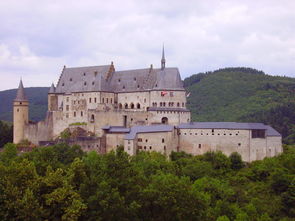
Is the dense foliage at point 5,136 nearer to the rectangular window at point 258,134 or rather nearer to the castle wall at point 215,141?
the castle wall at point 215,141

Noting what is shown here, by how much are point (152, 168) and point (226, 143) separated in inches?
471

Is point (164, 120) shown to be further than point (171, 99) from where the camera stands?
No

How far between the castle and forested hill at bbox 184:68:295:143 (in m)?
37.2

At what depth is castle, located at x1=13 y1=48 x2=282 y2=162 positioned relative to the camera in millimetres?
63375

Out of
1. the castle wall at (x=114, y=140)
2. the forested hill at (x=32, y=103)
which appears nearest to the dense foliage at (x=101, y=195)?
the castle wall at (x=114, y=140)

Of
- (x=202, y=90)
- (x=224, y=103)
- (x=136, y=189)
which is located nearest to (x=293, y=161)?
(x=136, y=189)

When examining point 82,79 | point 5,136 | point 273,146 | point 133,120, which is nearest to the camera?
point 273,146

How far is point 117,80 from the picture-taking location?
3088 inches

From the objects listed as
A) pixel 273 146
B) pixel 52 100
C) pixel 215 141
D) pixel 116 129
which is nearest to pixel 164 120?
pixel 116 129

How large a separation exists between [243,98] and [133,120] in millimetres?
65712

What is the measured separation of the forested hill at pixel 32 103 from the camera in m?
150

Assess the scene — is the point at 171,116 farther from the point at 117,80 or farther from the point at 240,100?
the point at 240,100

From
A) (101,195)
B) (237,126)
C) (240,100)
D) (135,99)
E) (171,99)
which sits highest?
(240,100)

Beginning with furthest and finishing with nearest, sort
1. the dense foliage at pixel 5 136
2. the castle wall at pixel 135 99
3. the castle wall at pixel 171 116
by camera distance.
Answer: the dense foliage at pixel 5 136 → the castle wall at pixel 135 99 → the castle wall at pixel 171 116
